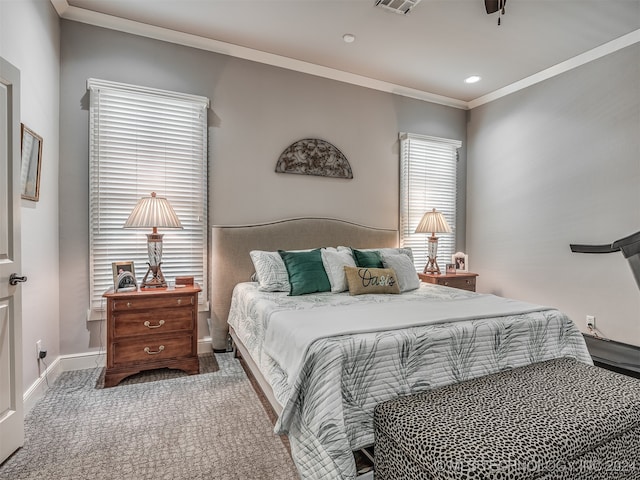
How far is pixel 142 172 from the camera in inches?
123

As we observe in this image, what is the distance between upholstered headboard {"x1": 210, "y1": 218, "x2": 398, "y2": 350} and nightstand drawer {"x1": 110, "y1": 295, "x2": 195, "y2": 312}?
1.53 ft

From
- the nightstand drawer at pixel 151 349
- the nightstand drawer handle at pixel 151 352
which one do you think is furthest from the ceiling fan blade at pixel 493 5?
the nightstand drawer handle at pixel 151 352

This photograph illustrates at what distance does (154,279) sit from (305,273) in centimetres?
128

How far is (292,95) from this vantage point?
375 centimetres

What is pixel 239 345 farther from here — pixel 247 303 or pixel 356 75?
pixel 356 75

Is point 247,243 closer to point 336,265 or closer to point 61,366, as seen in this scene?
point 336,265

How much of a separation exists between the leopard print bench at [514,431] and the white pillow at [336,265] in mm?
1379

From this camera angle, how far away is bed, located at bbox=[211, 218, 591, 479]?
1.52m

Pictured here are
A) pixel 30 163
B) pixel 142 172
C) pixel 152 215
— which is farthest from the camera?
pixel 142 172

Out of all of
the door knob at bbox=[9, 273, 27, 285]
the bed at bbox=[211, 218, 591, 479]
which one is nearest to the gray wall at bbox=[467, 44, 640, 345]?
the bed at bbox=[211, 218, 591, 479]

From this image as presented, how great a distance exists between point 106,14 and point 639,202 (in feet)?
16.4

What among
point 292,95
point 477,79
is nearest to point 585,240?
point 477,79

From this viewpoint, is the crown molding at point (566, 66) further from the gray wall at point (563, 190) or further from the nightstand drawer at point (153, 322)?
the nightstand drawer at point (153, 322)

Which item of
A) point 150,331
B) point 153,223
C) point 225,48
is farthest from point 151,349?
point 225,48
